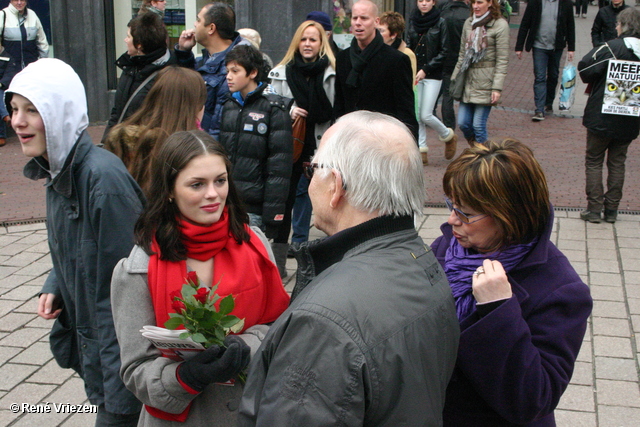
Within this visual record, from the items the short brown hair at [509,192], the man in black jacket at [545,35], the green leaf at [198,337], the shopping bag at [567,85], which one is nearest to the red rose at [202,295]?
the green leaf at [198,337]

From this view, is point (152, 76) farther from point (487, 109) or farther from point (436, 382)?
point (487, 109)

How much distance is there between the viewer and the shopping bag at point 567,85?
1173cm

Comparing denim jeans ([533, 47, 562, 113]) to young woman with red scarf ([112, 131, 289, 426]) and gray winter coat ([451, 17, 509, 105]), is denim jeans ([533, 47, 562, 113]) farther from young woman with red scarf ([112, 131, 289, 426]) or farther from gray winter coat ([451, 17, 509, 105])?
young woman with red scarf ([112, 131, 289, 426])

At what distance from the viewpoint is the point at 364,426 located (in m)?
1.71

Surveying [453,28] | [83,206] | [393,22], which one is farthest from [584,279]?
[453,28]

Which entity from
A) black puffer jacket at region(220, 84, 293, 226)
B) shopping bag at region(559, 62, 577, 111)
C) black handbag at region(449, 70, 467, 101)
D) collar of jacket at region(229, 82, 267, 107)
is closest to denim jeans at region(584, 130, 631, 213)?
black handbag at region(449, 70, 467, 101)

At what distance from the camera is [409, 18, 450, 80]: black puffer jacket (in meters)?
9.68

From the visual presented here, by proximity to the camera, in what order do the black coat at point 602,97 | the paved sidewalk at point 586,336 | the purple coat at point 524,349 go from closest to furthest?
the purple coat at point 524,349, the paved sidewalk at point 586,336, the black coat at point 602,97

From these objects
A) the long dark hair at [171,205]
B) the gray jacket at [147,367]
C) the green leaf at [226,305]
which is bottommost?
the gray jacket at [147,367]

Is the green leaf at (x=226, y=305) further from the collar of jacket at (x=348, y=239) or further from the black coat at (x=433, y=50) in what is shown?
the black coat at (x=433, y=50)

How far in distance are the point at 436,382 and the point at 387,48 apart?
4.49 m

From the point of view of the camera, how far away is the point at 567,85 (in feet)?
39.4

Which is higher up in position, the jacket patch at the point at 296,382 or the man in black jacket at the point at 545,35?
the man in black jacket at the point at 545,35

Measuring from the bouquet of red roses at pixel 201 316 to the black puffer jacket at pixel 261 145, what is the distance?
2.81 m
